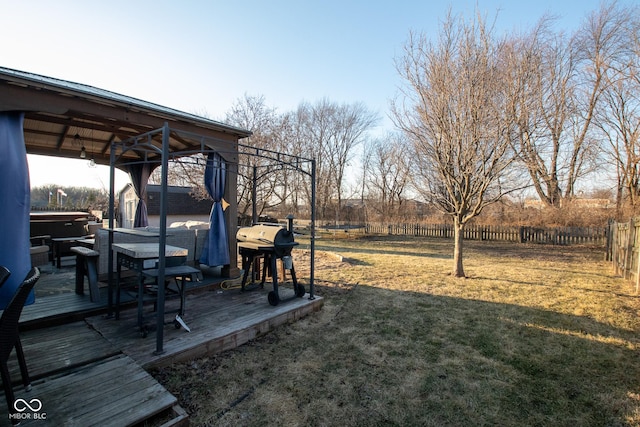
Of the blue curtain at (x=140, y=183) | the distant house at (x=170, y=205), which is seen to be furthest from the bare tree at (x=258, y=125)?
the distant house at (x=170, y=205)

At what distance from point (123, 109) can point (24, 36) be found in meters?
2.10

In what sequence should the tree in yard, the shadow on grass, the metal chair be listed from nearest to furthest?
the metal chair, the shadow on grass, the tree in yard

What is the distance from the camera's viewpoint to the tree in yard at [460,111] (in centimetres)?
580

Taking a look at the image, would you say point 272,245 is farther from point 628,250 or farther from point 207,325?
point 628,250

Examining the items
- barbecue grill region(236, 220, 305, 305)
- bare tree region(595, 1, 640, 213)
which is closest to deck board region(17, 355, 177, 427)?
barbecue grill region(236, 220, 305, 305)

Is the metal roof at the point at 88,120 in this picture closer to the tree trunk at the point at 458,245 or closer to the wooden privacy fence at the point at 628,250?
the tree trunk at the point at 458,245

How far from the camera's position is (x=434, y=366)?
290cm

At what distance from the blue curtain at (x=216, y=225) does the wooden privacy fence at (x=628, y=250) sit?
7.35 metres

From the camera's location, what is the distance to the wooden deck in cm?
192

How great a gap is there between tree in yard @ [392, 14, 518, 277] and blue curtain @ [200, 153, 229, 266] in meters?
4.17

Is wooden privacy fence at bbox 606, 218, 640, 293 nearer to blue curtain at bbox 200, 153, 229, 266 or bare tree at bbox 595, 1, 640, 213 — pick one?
bare tree at bbox 595, 1, 640, 213

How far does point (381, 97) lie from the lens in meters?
7.17

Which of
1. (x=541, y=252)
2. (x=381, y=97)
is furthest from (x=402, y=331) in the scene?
(x=541, y=252)

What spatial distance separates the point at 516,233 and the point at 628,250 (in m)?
8.09
